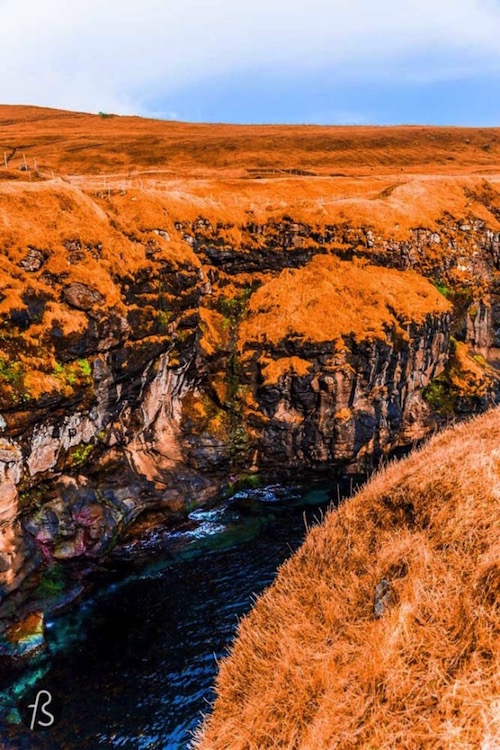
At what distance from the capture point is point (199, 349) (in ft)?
130

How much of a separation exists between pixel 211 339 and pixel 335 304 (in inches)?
436

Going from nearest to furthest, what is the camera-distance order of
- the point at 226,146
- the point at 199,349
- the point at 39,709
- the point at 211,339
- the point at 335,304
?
the point at 39,709 < the point at 199,349 < the point at 211,339 < the point at 335,304 < the point at 226,146

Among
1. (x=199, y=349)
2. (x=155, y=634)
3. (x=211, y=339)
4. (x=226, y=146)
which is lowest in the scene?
(x=155, y=634)

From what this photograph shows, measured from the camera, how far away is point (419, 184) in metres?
61.8

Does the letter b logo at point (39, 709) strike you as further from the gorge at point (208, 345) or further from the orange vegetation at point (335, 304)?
the orange vegetation at point (335, 304)

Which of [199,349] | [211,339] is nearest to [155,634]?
[199,349]

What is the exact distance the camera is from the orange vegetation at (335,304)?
4150 cm

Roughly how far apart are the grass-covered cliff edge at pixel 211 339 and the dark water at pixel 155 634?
2.53 metres

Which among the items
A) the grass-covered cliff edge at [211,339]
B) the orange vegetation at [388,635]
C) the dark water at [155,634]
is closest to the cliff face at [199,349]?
the grass-covered cliff edge at [211,339]

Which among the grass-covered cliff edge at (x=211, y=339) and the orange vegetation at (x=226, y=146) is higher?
the orange vegetation at (x=226, y=146)

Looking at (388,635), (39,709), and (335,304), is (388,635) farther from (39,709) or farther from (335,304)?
(335,304)

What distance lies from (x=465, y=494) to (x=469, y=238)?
49043 millimetres

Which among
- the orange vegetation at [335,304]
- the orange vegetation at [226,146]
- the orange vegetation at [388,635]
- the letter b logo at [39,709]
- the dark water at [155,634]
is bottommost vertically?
the letter b logo at [39,709]

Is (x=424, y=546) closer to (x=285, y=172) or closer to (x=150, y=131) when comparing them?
(x=285, y=172)
